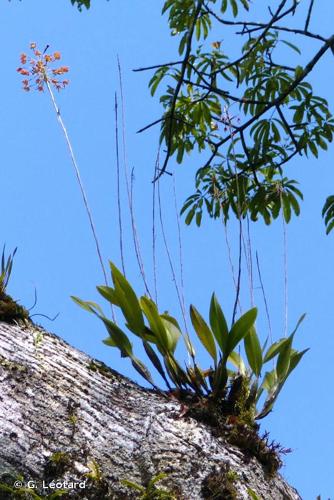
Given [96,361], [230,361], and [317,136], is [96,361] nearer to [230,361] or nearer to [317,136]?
[230,361]

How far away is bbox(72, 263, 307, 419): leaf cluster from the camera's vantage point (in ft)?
5.29

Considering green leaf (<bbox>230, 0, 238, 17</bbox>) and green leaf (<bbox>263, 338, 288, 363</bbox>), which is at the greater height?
green leaf (<bbox>230, 0, 238, 17</bbox>)

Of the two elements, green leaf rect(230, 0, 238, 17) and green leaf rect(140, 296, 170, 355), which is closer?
green leaf rect(140, 296, 170, 355)

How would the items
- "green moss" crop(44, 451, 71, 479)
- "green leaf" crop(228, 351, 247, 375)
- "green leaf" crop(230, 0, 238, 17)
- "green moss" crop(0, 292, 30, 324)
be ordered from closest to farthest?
"green moss" crop(44, 451, 71, 479) → "green moss" crop(0, 292, 30, 324) → "green leaf" crop(228, 351, 247, 375) → "green leaf" crop(230, 0, 238, 17)

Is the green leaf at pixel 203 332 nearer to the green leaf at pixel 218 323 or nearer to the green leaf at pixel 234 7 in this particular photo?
the green leaf at pixel 218 323

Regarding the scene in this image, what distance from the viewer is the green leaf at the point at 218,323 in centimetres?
170

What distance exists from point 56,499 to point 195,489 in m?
0.25

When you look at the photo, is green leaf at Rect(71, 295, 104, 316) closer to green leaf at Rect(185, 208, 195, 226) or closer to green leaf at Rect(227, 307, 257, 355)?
green leaf at Rect(227, 307, 257, 355)

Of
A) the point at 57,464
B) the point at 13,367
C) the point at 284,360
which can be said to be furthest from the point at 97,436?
the point at 284,360

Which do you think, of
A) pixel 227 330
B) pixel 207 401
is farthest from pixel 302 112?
pixel 207 401

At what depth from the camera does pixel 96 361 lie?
1554mm

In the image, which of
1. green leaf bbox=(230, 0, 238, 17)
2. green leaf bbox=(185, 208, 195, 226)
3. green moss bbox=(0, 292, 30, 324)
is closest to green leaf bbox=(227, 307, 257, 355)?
green moss bbox=(0, 292, 30, 324)

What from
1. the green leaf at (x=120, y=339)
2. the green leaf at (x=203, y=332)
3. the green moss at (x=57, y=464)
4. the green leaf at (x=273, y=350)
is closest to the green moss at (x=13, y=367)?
the green moss at (x=57, y=464)

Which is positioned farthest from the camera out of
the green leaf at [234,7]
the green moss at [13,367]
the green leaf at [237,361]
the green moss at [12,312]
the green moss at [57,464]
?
the green leaf at [234,7]
